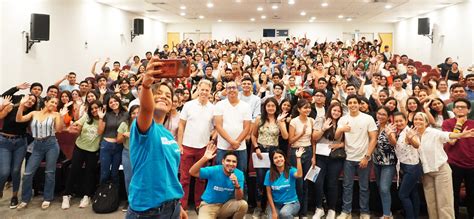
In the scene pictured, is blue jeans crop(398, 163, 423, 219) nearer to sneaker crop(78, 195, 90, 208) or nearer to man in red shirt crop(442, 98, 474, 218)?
man in red shirt crop(442, 98, 474, 218)

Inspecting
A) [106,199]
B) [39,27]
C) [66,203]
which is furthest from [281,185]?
[39,27]

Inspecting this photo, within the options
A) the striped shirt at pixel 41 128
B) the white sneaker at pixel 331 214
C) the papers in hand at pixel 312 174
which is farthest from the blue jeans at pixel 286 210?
the striped shirt at pixel 41 128

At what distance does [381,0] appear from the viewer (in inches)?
482

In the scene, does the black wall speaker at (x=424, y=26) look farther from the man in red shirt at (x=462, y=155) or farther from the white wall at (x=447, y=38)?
the man in red shirt at (x=462, y=155)

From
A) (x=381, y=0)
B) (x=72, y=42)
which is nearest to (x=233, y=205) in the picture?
(x=72, y=42)

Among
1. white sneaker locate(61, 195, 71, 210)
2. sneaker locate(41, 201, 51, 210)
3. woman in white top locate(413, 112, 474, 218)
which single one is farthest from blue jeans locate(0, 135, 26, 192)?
woman in white top locate(413, 112, 474, 218)

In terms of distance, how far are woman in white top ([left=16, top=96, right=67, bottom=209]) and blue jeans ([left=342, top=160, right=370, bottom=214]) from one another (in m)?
3.51

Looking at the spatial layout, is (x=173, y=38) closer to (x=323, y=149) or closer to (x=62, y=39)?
(x=62, y=39)

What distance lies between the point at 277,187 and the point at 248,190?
0.73 metres

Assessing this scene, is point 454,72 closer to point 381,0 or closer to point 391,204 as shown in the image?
point 381,0

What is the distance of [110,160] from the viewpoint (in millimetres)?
4664

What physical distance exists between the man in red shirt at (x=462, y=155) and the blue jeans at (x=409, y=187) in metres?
0.44

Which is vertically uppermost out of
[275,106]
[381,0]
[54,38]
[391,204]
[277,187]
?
[381,0]

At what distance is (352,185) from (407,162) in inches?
26.0
